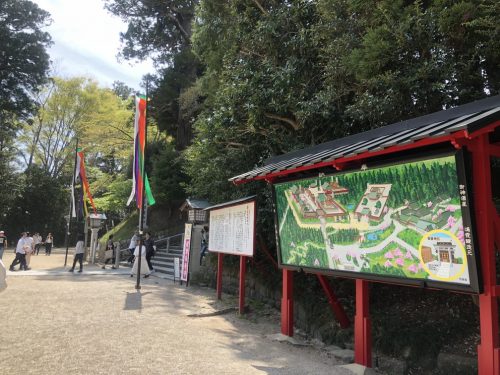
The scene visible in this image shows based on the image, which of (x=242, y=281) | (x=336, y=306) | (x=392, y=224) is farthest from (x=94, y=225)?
(x=392, y=224)

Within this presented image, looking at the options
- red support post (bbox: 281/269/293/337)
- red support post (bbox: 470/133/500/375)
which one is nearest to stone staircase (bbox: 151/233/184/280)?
red support post (bbox: 281/269/293/337)

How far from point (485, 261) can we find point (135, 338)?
5.08m

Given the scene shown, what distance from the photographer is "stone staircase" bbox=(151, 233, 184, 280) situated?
17.9 m

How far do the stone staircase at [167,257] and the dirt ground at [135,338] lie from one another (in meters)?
6.72

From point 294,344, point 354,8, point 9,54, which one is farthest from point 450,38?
point 9,54

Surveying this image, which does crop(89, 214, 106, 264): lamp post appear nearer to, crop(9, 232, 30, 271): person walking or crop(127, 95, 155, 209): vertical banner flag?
crop(9, 232, 30, 271): person walking

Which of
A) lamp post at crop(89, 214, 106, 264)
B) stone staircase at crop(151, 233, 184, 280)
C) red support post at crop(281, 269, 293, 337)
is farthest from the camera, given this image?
lamp post at crop(89, 214, 106, 264)

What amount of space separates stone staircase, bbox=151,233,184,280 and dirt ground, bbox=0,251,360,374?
672 centimetres

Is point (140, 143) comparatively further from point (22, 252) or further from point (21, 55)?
point (21, 55)

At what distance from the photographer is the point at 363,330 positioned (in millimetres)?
5738

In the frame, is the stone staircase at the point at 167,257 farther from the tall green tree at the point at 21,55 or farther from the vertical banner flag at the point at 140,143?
the tall green tree at the point at 21,55

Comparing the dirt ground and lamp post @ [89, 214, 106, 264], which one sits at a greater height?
lamp post @ [89, 214, 106, 264]

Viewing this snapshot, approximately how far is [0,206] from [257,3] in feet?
99.3

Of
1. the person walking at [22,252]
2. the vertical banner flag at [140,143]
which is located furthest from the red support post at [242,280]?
the person walking at [22,252]
